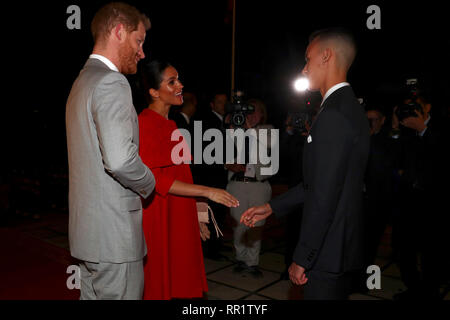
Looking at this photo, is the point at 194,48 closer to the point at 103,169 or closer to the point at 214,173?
the point at 214,173

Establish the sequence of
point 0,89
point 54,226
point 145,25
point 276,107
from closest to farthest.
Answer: point 145,25
point 54,226
point 0,89
point 276,107

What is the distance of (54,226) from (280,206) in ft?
17.8

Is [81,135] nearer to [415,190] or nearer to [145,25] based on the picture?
[145,25]

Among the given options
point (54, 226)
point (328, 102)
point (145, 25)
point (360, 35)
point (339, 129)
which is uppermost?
point (360, 35)

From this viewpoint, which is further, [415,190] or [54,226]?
[54,226]

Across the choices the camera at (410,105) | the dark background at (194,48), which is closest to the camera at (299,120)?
the camera at (410,105)

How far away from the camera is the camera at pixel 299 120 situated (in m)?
3.48

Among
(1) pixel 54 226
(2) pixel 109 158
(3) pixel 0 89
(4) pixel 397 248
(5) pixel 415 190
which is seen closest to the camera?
(2) pixel 109 158

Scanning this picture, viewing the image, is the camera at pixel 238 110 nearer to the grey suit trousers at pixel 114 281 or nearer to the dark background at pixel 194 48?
the grey suit trousers at pixel 114 281

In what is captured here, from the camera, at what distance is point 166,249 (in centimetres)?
204

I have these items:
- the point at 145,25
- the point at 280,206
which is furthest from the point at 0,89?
the point at 280,206

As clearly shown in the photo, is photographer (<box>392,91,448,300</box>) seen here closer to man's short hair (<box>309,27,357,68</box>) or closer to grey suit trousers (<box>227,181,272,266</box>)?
grey suit trousers (<box>227,181,272,266</box>)

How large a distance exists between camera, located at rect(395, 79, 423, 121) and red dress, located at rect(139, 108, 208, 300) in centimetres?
225

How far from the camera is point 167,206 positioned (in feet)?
6.86
